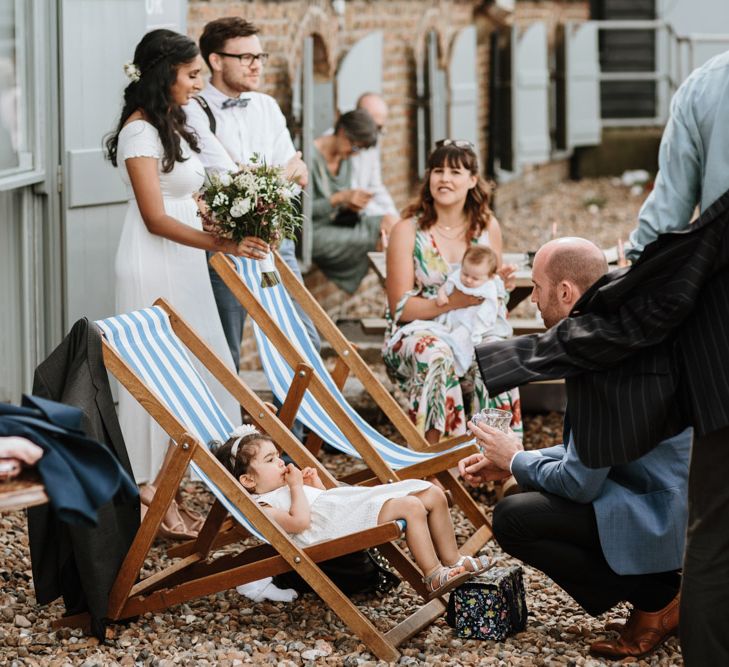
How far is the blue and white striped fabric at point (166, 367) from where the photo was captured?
423 centimetres

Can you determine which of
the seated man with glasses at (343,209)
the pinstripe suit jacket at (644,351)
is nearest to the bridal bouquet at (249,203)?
the pinstripe suit jacket at (644,351)

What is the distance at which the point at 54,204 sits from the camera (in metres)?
5.78

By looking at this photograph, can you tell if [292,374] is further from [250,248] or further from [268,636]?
[268,636]

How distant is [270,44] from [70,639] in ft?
15.6

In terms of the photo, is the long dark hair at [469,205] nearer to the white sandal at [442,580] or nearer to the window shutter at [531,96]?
the white sandal at [442,580]

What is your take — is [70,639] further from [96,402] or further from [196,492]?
[196,492]

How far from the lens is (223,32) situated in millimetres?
5781

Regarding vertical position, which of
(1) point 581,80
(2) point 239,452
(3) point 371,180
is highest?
(1) point 581,80

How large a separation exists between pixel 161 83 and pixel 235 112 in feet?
2.71

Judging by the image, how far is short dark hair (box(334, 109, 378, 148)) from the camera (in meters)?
8.32

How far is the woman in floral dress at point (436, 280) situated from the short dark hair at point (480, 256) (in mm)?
99

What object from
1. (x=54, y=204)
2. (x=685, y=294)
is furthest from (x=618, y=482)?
(x=54, y=204)

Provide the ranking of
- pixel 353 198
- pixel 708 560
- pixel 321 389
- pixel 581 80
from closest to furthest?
pixel 708 560
pixel 321 389
pixel 353 198
pixel 581 80

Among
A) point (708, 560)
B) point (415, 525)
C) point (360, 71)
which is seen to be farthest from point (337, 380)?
point (360, 71)
